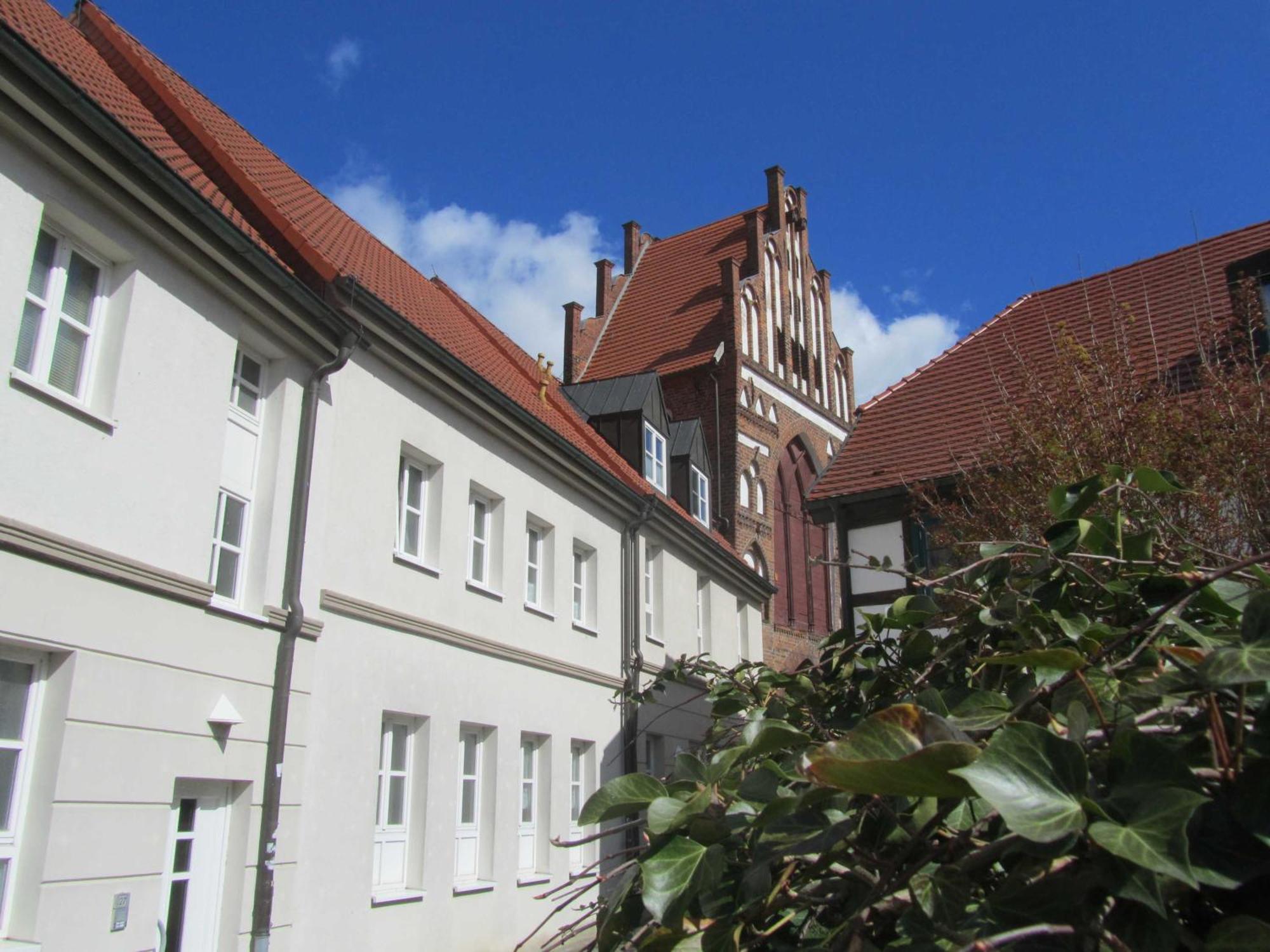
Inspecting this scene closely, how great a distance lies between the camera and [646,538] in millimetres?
18344

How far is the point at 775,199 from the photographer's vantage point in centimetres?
3061

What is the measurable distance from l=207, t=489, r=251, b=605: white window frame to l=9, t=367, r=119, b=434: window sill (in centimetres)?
137

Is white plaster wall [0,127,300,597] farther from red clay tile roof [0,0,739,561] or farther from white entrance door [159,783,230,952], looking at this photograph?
white entrance door [159,783,230,952]

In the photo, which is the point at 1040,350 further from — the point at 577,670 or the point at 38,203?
the point at 38,203

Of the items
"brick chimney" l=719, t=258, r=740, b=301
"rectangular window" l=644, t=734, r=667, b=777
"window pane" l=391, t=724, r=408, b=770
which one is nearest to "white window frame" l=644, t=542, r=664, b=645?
"rectangular window" l=644, t=734, r=667, b=777

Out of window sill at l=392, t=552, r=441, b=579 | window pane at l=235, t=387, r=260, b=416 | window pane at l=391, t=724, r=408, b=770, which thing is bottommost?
window pane at l=391, t=724, r=408, b=770

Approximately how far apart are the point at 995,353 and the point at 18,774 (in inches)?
573

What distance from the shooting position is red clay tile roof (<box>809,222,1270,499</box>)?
15008mm

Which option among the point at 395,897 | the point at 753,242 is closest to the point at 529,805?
the point at 395,897

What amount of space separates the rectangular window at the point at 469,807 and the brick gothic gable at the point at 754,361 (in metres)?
12.7

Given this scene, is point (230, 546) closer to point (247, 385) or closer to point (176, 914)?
point (247, 385)

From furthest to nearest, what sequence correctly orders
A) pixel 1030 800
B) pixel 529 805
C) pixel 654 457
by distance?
pixel 654 457
pixel 529 805
pixel 1030 800

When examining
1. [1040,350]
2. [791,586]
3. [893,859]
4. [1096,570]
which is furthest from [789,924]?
[791,586]

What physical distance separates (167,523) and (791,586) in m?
21.1
